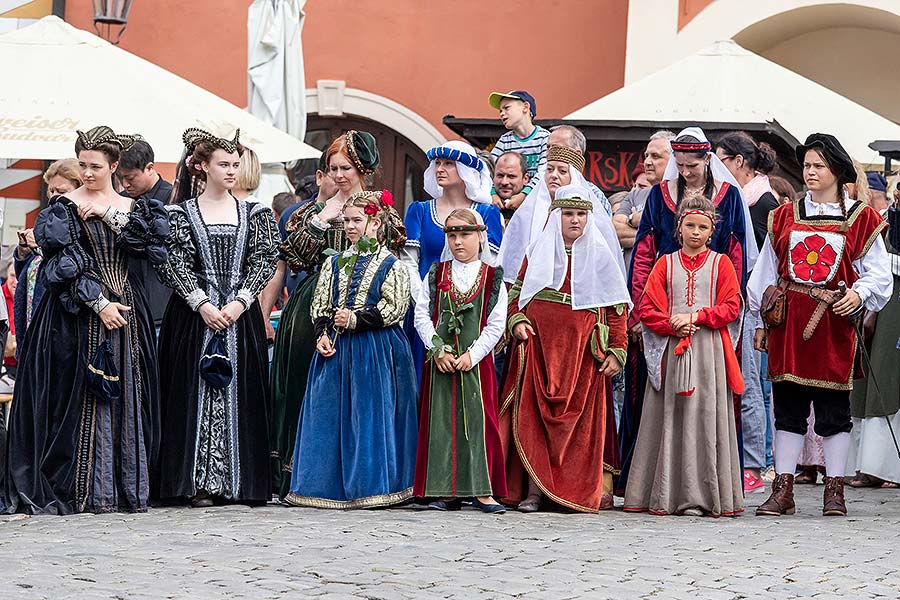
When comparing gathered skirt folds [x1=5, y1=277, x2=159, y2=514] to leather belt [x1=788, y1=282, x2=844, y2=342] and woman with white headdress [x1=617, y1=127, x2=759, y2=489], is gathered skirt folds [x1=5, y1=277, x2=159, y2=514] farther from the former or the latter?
leather belt [x1=788, y1=282, x2=844, y2=342]

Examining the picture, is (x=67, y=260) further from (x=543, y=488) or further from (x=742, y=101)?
(x=742, y=101)

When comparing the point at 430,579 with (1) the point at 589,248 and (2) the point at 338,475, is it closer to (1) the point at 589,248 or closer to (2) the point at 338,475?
(2) the point at 338,475

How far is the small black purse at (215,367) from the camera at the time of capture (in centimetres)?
798

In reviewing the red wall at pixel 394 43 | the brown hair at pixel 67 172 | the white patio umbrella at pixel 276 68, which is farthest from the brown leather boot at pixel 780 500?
the red wall at pixel 394 43

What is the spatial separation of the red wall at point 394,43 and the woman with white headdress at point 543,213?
886 centimetres

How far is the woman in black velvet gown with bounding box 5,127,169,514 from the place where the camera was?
305 inches

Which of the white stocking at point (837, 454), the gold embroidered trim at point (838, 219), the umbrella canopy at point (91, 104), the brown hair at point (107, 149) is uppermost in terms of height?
the umbrella canopy at point (91, 104)

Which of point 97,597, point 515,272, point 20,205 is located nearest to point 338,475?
point 515,272

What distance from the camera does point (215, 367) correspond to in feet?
26.2

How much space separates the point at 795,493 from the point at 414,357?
93.9 inches

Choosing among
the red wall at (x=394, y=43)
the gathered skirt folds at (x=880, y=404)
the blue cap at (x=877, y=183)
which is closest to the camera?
the gathered skirt folds at (x=880, y=404)

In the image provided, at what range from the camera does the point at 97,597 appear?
Result: 5.43m

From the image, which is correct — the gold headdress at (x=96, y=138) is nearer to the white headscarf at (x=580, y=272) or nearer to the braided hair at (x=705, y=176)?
the white headscarf at (x=580, y=272)

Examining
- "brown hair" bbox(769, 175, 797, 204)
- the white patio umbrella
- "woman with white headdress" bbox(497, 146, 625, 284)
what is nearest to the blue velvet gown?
"woman with white headdress" bbox(497, 146, 625, 284)
